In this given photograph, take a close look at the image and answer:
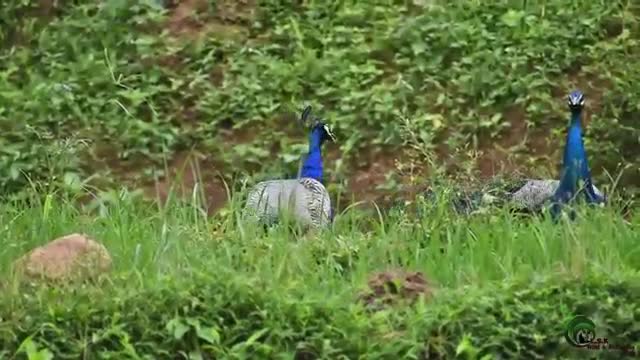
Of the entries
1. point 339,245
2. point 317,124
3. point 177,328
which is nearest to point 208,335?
point 177,328

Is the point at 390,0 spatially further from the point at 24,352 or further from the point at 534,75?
the point at 24,352

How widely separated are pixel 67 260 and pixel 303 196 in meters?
1.68

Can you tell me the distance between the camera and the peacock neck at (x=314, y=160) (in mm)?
6695

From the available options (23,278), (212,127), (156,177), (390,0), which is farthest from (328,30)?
(23,278)

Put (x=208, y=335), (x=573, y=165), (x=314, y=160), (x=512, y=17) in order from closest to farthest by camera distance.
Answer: (x=208, y=335), (x=573, y=165), (x=314, y=160), (x=512, y=17)

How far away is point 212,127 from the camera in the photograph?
25.6 feet

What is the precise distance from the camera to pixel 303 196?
622 cm

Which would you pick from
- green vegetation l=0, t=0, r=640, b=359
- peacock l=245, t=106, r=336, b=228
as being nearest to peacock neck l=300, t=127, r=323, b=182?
peacock l=245, t=106, r=336, b=228

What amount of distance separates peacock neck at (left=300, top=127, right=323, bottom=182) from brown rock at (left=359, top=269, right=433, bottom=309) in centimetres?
206

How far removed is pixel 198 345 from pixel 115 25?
14.9ft

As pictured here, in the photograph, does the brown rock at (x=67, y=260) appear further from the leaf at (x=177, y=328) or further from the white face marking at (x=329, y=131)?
the white face marking at (x=329, y=131)

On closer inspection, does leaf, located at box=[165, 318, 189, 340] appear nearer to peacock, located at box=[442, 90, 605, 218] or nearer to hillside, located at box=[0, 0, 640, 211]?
peacock, located at box=[442, 90, 605, 218]

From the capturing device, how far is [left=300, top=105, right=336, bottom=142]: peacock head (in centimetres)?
685

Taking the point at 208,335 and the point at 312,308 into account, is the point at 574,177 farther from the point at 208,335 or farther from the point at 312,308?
the point at 208,335
